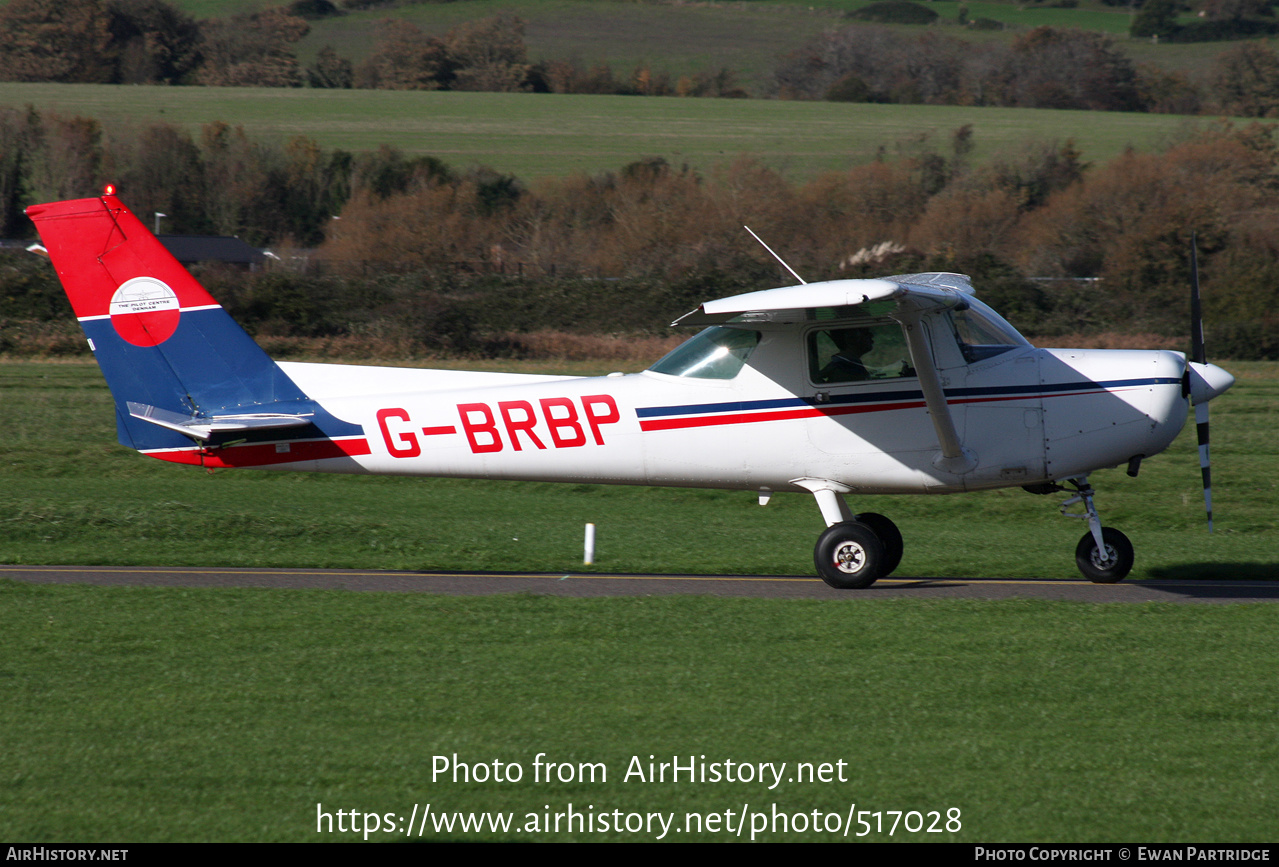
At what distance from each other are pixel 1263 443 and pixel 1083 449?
11.9 meters

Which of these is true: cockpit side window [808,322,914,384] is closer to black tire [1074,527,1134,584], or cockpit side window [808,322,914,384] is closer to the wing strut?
the wing strut

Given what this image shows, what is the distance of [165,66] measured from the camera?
3219 inches

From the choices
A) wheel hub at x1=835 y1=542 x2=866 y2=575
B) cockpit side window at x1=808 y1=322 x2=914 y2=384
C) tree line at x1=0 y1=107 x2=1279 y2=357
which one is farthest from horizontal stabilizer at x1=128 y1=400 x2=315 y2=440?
tree line at x1=0 y1=107 x2=1279 y2=357

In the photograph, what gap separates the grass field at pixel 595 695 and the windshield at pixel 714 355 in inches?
81.1

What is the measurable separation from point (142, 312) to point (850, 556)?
6514mm

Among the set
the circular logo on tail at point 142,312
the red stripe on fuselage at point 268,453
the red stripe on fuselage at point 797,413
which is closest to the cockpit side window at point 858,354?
the red stripe on fuselage at point 797,413

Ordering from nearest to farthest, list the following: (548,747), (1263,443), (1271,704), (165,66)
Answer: (548,747), (1271,704), (1263,443), (165,66)

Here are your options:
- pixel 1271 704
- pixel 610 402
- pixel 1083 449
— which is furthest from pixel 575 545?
pixel 1271 704

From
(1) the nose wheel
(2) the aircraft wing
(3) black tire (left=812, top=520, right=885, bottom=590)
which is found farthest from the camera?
(1) the nose wheel

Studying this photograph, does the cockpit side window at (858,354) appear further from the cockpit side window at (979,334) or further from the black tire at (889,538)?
the black tire at (889,538)

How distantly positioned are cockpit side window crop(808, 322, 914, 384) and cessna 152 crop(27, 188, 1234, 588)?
0.06 feet

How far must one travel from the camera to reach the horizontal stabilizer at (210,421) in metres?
10.0

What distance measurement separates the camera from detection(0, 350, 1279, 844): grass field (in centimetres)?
508

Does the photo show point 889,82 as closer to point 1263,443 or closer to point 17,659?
point 1263,443
